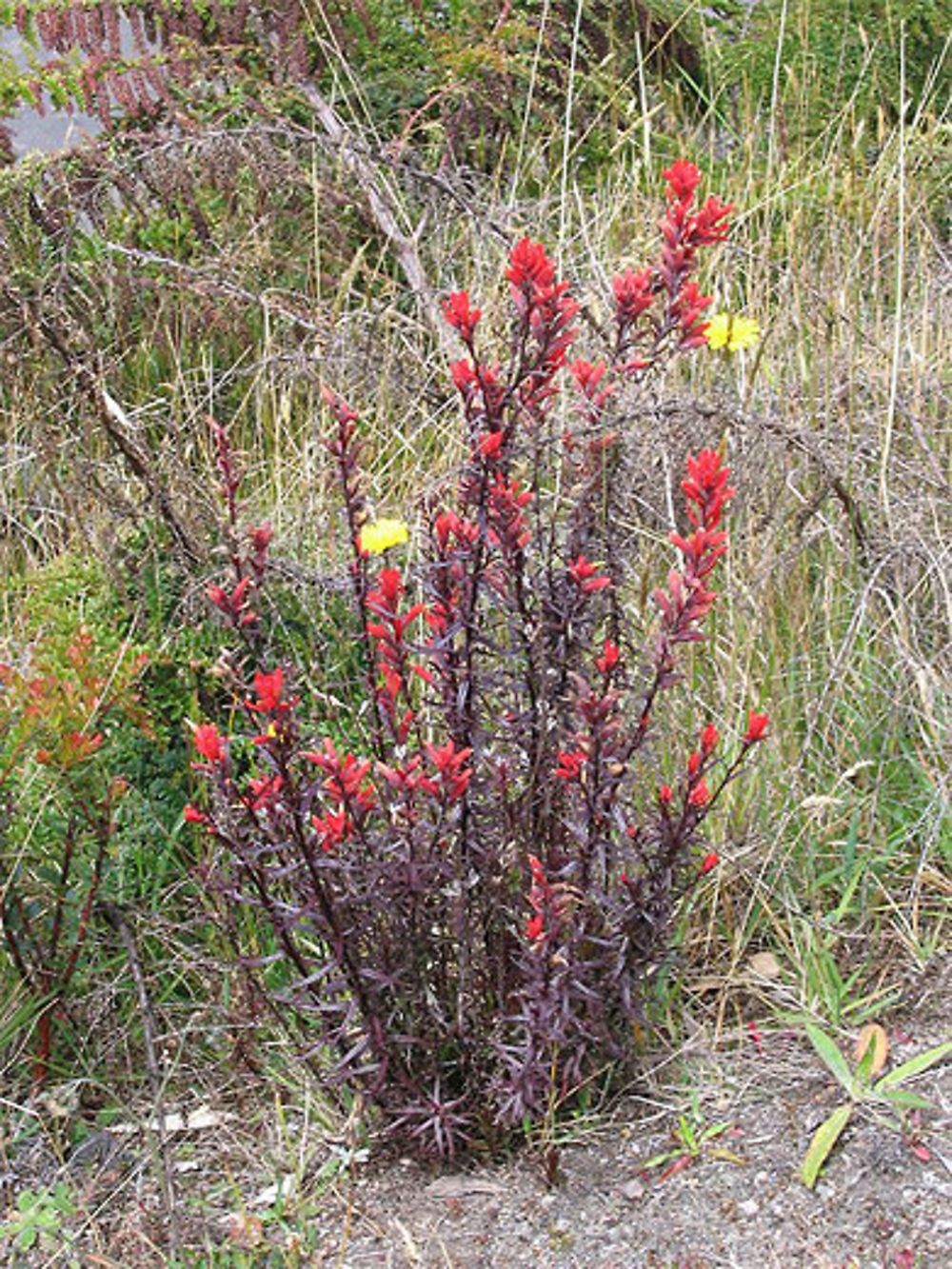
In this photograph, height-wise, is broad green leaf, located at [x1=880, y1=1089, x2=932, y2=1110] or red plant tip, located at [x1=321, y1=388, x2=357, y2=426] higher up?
red plant tip, located at [x1=321, y1=388, x2=357, y2=426]

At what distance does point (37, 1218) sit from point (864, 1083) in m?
1.16

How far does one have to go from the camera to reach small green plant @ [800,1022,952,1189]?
1.99 meters

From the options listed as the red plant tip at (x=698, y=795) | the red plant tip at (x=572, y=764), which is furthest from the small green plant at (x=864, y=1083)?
the red plant tip at (x=572, y=764)

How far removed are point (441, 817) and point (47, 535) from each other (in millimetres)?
2263

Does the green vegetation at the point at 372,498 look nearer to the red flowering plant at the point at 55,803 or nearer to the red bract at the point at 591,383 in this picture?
the red flowering plant at the point at 55,803

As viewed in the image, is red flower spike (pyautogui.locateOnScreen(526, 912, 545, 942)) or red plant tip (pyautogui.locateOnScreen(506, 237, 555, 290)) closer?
red plant tip (pyautogui.locateOnScreen(506, 237, 555, 290))

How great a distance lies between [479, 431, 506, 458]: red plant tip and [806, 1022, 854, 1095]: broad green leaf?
98 cm

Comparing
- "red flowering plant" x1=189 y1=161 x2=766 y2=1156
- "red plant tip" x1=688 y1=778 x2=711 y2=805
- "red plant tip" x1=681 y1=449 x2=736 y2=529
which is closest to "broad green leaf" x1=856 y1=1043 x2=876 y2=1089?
"red flowering plant" x1=189 y1=161 x2=766 y2=1156

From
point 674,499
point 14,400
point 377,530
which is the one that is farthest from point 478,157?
point 377,530

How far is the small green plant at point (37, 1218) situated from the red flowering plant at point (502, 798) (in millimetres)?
Answer: 421

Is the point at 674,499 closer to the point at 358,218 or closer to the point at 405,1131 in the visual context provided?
the point at 405,1131

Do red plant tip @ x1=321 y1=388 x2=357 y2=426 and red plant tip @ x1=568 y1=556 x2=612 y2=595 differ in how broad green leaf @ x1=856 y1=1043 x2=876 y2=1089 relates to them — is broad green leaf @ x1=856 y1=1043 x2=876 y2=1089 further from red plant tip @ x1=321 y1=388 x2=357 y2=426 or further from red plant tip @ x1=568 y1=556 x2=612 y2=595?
red plant tip @ x1=321 y1=388 x2=357 y2=426

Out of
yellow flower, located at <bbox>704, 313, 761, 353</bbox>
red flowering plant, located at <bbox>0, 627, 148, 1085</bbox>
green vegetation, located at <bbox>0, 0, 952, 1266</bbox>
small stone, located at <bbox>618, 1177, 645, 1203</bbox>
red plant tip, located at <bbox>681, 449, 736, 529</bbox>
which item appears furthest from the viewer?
yellow flower, located at <bbox>704, 313, 761, 353</bbox>

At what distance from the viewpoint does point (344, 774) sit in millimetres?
1851
